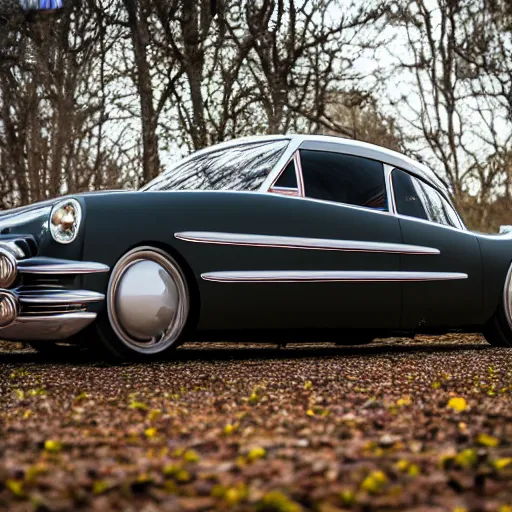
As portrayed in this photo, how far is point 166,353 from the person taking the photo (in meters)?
5.02

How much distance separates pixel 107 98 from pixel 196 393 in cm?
785

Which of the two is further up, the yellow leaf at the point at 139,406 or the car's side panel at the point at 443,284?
the car's side panel at the point at 443,284

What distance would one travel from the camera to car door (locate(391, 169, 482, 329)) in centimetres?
603

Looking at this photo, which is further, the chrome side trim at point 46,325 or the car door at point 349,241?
the car door at point 349,241

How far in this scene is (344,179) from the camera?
5934 mm

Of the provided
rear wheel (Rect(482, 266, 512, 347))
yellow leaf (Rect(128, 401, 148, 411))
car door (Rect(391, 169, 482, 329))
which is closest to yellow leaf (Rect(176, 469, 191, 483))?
yellow leaf (Rect(128, 401, 148, 411))

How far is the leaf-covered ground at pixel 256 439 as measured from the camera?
1.97 meters

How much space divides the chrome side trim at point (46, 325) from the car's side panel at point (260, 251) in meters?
0.19

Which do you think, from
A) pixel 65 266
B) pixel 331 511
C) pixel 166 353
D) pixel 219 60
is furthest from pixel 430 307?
pixel 219 60

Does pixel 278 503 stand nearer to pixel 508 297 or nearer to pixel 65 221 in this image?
pixel 65 221

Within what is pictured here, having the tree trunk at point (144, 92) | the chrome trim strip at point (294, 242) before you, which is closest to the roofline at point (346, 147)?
the chrome trim strip at point (294, 242)

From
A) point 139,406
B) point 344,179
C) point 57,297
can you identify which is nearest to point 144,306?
point 57,297

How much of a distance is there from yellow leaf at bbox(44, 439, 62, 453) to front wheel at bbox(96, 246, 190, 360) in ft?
7.45

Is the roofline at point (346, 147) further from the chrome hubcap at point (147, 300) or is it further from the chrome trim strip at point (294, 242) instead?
the chrome hubcap at point (147, 300)
